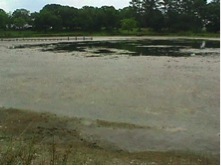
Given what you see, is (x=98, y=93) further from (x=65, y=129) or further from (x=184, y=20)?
(x=184, y=20)

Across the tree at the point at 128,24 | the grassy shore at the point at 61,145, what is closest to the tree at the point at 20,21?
the tree at the point at 128,24

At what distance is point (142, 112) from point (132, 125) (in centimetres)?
191

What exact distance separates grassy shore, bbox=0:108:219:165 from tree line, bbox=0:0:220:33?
80986mm

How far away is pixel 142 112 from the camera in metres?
14.5

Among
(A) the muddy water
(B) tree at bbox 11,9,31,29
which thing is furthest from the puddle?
(B) tree at bbox 11,9,31,29

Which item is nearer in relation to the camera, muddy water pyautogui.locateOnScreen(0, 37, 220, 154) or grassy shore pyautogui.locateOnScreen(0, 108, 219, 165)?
grassy shore pyautogui.locateOnScreen(0, 108, 219, 165)

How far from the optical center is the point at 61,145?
10375 millimetres

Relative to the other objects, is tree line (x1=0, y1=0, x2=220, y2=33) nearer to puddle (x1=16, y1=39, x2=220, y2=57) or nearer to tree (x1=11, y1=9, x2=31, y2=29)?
tree (x1=11, y1=9, x2=31, y2=29)

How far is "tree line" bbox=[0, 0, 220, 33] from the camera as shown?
93688mm

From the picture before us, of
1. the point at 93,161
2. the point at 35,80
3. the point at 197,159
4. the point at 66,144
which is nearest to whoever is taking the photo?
the point at 93,161

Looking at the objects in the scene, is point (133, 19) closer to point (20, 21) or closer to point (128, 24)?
point (128, 24)

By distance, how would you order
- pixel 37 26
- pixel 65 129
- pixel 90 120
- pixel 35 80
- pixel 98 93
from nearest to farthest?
1. pixel 65 129
2. pixel 90 120
3. pixel 98 93
4. pixel 35 80
5. pixel 37 26

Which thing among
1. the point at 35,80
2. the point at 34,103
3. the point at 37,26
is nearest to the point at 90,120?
the point at 34,103

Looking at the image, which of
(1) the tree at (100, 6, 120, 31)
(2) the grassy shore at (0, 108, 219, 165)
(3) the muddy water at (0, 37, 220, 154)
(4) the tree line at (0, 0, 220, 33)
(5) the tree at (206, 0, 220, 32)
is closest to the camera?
(2) the grassy shore at (0, 108, 219, 165)
